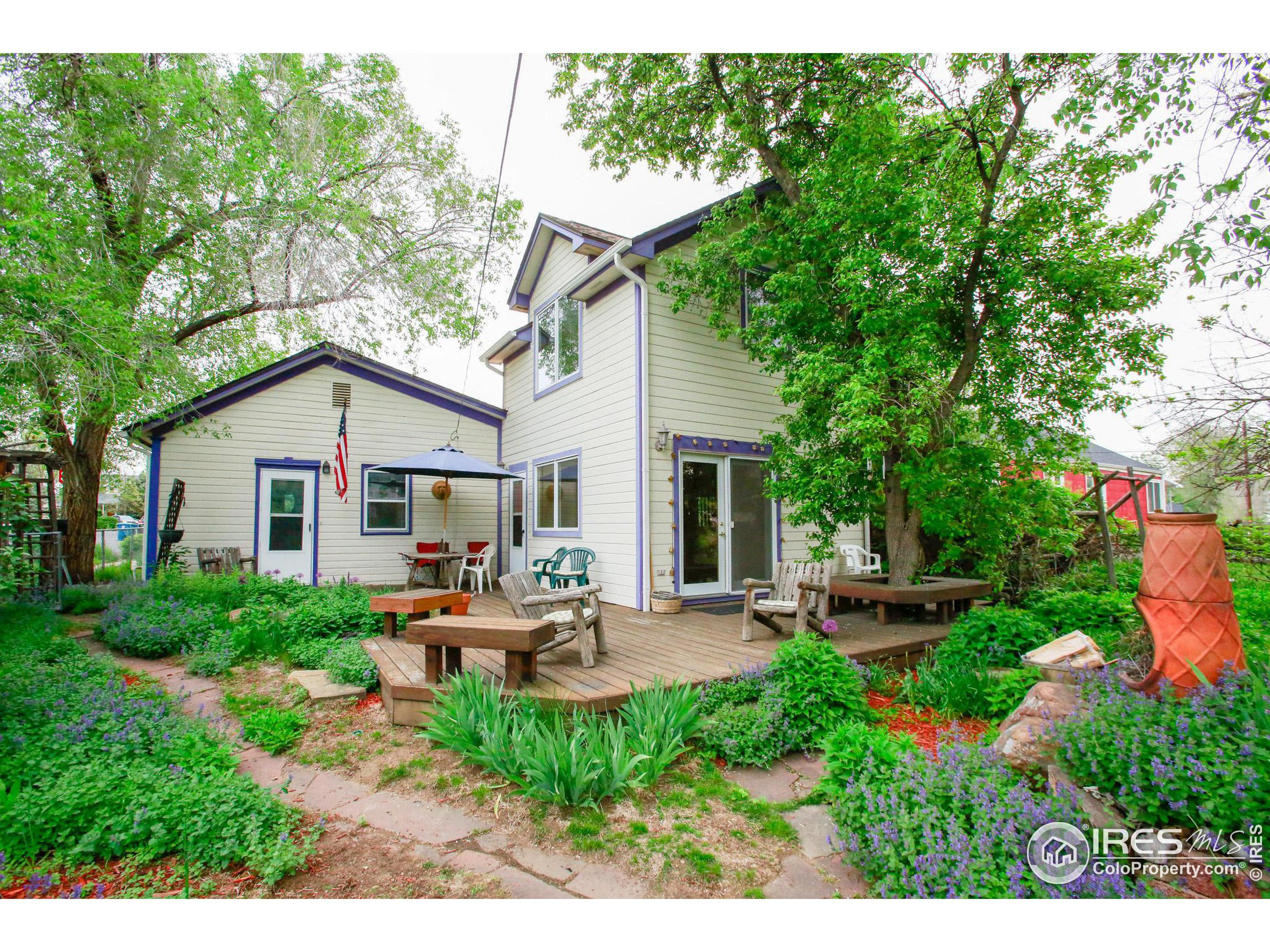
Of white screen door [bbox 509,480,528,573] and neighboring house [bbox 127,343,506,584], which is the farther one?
white screen door [bbox 509,480,528,573]

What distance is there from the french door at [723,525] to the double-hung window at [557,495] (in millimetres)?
1938

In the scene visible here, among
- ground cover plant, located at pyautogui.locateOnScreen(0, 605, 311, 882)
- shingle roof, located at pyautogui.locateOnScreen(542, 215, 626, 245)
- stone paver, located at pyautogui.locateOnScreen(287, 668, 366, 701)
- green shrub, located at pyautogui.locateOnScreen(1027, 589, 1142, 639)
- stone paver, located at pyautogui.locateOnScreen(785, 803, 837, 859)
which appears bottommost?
stone paver, located at pyautogui.locateOnScreen(785, 803, 837, 859)

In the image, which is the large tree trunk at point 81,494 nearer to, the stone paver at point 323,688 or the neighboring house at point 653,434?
the stone paver at point 323,688

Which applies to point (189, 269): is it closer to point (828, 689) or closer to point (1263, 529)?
point (828, 689)

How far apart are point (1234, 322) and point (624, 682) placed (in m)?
4.84

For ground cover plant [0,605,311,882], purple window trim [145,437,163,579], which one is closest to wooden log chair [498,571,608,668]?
ground cover plant [0,605,311,882]

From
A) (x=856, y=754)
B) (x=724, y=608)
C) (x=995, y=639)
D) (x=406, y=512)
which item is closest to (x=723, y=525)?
(x=724, y=608)

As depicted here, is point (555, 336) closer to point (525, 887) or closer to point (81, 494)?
point (81, 494)

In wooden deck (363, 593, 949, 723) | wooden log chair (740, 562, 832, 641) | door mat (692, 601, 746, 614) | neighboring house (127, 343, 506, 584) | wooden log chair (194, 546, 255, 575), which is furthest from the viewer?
neighboring house (127, 343, 506, 584)

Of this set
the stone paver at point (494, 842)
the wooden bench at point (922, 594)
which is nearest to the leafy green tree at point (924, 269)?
the wooden bench at point (922, 594)

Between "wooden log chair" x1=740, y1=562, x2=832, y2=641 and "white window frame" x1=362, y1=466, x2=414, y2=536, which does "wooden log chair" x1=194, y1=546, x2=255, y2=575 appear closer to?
"white window frame" x1=362, y1=466, x2=414, y2=536

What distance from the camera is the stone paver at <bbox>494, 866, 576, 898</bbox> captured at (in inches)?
87.4

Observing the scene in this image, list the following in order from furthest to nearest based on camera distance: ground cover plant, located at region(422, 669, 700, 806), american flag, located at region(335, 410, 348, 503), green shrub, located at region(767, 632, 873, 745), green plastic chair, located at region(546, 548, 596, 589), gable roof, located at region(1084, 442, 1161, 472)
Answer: gable roof, located at region(1084, 442, 1161, 472) → american flag, located at region(335, 410, 348, 503) → green plastic chair, located at region(546, 548, 596, 589) → green shrub, located at region(767, 632, 873, 745) → ground cover plant, located at region(422, 669, 700, 806)

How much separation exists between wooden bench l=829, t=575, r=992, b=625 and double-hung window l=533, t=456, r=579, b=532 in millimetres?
4133
